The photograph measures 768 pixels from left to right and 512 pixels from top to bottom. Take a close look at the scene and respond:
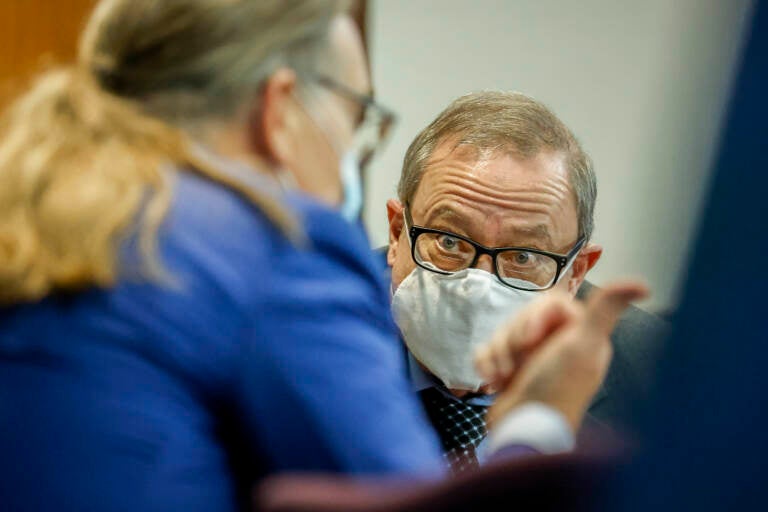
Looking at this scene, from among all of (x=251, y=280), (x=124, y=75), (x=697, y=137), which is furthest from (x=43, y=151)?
Answer: (x=697, y=137)

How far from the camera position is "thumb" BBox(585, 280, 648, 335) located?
689 mm

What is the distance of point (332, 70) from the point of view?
0.84 metres

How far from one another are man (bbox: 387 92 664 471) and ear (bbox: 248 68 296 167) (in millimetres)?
646

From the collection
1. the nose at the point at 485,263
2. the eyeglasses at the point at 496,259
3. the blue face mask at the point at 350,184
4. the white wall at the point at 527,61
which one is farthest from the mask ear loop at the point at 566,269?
the white wall at the point at 527,61

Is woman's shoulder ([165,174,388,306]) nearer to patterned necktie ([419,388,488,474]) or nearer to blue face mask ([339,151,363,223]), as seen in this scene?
blue face mask ([339,151,363,223])

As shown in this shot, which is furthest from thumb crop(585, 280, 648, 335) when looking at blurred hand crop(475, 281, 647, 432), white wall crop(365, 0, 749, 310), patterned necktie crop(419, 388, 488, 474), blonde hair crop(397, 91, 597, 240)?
white wall crop(365, 0, 749, 310)

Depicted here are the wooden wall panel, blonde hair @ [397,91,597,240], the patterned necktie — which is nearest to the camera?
the patterned necktie

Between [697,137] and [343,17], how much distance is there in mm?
456

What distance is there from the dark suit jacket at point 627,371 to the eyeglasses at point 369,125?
1.01 feet

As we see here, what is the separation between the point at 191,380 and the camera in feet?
2.32

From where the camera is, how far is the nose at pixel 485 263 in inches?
57.2

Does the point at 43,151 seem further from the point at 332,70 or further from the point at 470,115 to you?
the point at 470,115

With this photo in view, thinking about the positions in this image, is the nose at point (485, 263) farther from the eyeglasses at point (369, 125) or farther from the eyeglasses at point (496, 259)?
the eyeglasses at point (369, 125)

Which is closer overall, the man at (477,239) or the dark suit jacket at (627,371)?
the dark suit jacket at (627,371)
